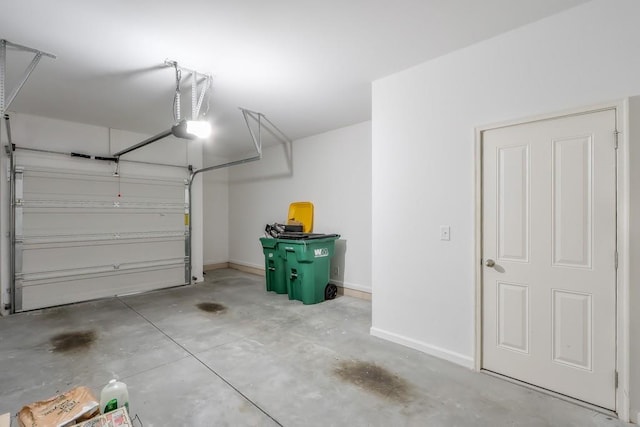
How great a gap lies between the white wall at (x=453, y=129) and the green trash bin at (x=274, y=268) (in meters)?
2.14

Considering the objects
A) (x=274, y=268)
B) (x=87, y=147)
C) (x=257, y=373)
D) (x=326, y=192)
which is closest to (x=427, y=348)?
(x=257, y=373)

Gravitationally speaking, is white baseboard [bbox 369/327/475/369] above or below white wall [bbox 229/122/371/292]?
below

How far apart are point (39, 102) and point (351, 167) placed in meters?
4.27

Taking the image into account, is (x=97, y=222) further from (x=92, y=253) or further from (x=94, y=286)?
(x=94, y=286)

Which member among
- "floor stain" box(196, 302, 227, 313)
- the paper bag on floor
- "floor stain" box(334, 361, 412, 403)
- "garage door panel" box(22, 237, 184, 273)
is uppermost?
"garage door panel" box(22, 237, 184, 273)

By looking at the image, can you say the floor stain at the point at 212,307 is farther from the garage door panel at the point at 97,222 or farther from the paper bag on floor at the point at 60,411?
the paper bag on floor at the point at 60,411

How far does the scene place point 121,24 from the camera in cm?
232

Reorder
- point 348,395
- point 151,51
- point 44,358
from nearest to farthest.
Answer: point 348,395 < point 151,51 < point 44,358

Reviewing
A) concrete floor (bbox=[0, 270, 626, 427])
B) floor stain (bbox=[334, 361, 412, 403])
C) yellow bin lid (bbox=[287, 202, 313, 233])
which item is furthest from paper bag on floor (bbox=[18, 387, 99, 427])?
yellow bin lid (bbox=[287, 202, 313, 233])

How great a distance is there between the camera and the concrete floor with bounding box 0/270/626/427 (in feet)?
6.74

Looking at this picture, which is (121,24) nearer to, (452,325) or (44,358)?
(44,358)

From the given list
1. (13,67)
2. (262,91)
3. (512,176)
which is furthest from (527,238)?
(13,67)

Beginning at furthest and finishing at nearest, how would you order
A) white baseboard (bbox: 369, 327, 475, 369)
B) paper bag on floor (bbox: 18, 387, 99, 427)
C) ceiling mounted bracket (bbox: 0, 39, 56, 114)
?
white baseboard (bbox: 369, 327, 475, 369) → ceiling mounted bracket (bbox: 0, 39, 56, 114) → paper bag on floor (bbox: 18, 387, 99, 427)

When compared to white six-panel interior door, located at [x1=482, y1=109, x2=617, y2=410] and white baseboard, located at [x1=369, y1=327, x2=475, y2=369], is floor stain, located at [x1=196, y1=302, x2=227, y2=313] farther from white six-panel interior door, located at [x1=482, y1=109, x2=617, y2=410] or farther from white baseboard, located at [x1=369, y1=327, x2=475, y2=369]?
white six-panel interior door, located at [x1=482, y1=109, x2=617, y2=410]
